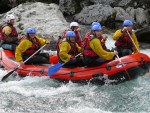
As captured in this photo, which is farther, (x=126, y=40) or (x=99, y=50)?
(x=126, y=40)

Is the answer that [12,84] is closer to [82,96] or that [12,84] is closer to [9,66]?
[9,66]

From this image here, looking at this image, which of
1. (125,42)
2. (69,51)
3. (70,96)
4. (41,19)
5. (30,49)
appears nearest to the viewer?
(70,96)

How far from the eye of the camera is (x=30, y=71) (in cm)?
1231

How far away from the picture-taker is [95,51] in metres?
11.6

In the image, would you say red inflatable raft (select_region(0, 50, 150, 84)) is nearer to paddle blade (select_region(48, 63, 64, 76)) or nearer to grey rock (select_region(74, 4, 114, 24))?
paddle blade (select_region(48, 63, 64, 76))

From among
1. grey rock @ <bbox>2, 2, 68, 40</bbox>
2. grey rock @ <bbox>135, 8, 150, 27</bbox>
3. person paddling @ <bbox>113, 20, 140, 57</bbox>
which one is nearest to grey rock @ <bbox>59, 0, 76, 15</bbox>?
grey rock @ <bbox>2, 2, 68, 40</bbox>

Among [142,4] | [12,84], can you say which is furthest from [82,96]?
[142,4]

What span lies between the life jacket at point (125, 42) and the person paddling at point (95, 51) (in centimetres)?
96

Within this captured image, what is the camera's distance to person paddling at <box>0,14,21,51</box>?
14.1m

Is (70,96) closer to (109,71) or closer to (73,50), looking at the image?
(109,71)

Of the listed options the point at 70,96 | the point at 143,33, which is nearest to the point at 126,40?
the point at 70,96

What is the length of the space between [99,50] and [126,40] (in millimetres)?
1453

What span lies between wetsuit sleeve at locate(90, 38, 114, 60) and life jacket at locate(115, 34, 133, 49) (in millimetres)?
1103

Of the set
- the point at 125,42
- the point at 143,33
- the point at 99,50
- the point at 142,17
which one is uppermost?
the point at 99,50
